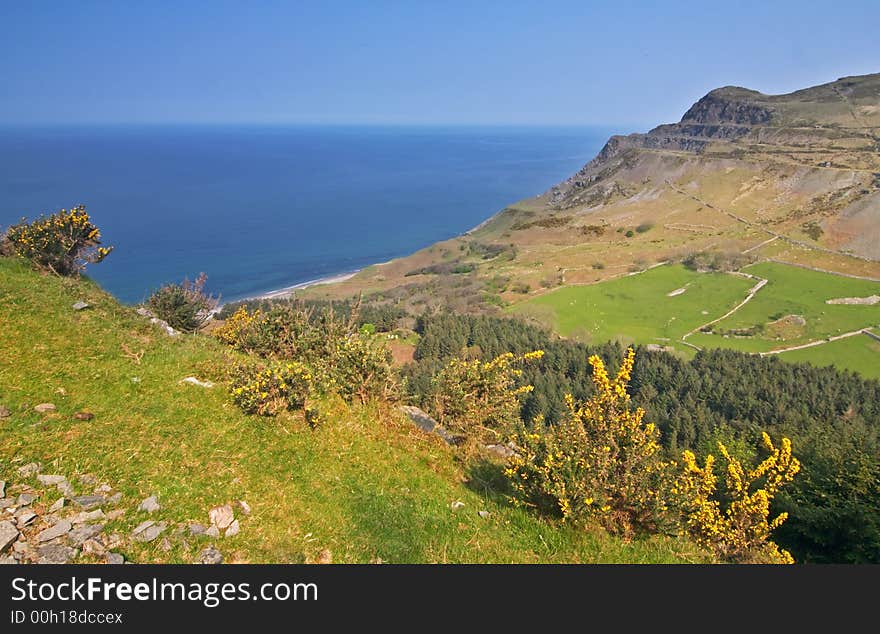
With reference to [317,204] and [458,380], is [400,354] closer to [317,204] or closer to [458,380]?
[458,380]

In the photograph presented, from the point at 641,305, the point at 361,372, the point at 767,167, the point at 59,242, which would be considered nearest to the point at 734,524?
the point at 361,372

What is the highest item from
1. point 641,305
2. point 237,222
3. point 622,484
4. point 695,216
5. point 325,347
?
point 695,216

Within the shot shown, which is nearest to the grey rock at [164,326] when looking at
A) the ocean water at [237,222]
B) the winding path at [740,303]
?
the winding path at [740,303]

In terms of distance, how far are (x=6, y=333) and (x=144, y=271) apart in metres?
97.2

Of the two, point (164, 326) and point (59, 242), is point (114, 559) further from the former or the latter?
point (59, 242)

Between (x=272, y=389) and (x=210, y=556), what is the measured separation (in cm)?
395

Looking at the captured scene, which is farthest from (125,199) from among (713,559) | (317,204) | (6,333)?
(713,559)

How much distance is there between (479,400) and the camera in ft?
39.6

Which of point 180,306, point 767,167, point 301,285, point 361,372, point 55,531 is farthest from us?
point 767,167

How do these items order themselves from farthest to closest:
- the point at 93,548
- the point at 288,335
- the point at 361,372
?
the point at 288,335, the point at 361,372, the point at 93,548

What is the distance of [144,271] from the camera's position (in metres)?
94.6

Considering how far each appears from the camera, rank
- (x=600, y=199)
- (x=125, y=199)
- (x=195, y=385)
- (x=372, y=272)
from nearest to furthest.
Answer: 1. (x=195, y=385)
2. (x=372, y=272)
3. (x=600, y=199)
4. (x=125, y=199)

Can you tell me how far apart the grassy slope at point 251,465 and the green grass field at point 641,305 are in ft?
171

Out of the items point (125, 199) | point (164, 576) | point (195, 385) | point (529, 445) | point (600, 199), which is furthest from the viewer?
point (125, 199)
